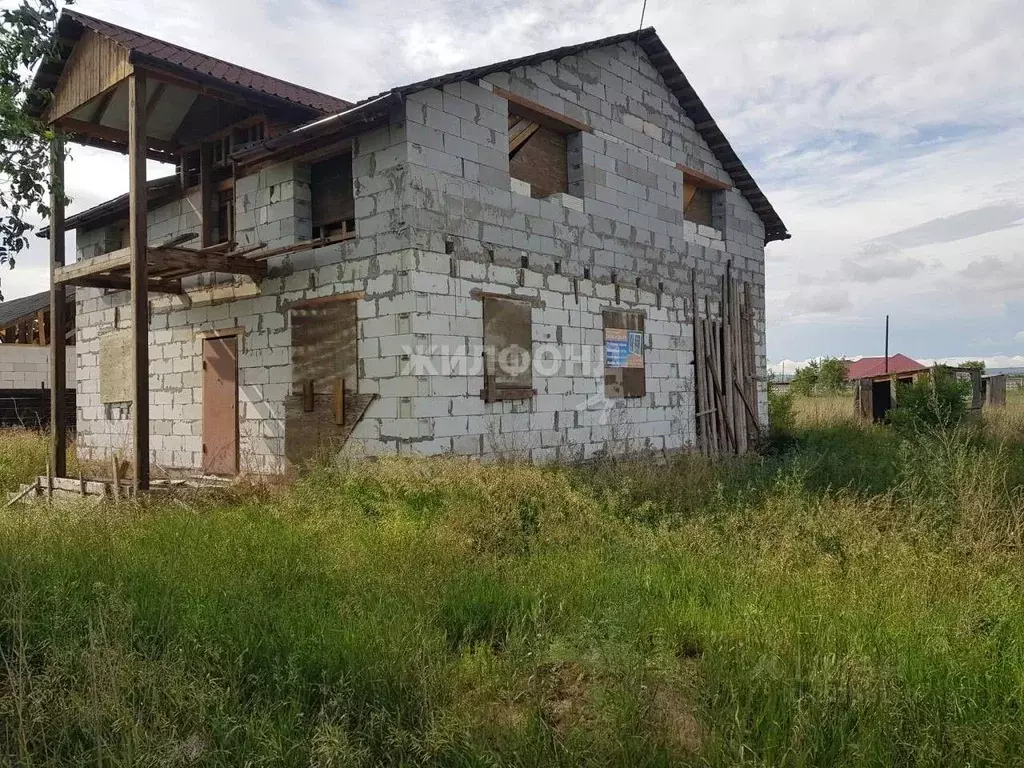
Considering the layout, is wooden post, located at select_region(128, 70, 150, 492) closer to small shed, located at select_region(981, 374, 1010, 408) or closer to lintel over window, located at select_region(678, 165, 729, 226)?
lintel over window, located at select_region(678, 165, 729, 226)

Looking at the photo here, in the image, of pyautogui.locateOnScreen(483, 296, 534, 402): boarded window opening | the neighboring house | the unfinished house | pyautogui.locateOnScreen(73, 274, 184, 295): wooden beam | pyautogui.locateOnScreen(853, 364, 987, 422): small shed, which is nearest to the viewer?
the unfinished house

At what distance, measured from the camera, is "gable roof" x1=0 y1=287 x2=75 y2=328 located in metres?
21.7

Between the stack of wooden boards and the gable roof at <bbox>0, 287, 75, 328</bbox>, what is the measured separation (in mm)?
19399

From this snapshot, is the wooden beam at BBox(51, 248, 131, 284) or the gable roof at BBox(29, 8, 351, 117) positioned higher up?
the gable roof at BBox(29, 8, 351, 117)

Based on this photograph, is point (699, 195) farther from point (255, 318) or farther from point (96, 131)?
point (96, 131)

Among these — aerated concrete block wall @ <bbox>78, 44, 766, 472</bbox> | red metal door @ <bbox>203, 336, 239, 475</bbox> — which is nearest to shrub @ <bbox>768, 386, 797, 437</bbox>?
aerated concrete block wall @ <bbox>78, 44, 766, 472</bbox>

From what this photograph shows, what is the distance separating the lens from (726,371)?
13.5 meters

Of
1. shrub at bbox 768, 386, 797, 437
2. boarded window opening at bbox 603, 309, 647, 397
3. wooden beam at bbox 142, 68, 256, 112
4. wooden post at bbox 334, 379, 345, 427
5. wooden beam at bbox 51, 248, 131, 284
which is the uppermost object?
wooden beam at bbox 142, 68, 256, 112

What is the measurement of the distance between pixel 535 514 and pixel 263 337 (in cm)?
516

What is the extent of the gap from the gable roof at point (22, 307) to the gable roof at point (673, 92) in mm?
17143

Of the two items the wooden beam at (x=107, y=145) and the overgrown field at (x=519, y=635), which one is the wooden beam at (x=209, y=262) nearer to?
the wooden beam at (x=107, y=145)

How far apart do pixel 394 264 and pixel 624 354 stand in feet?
14.1

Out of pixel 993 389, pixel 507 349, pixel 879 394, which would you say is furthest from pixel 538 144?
pixel 993 389

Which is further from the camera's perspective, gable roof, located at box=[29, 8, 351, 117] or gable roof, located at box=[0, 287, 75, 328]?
gable roof, located at box=[0, 287, 75, 328]
